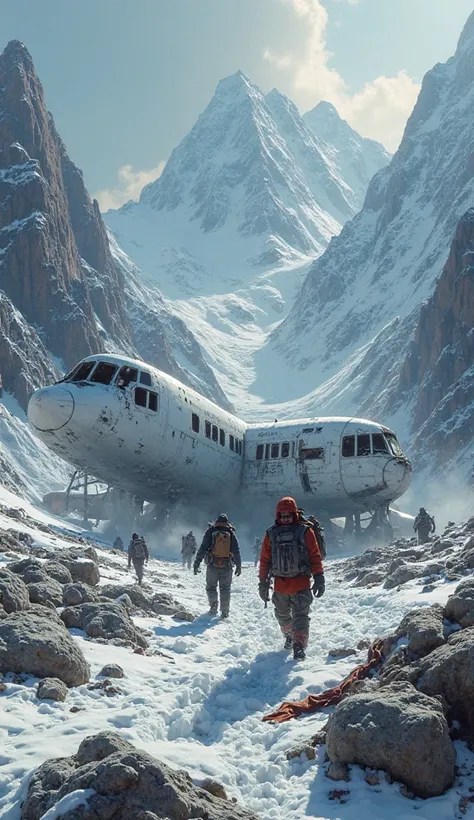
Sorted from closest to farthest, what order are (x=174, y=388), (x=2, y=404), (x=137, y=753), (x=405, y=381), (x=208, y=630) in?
(x=137, y=753)
(x=208, y=630)
(x=174, y=388)
(x=2, y=404)
(x=405, y=381)

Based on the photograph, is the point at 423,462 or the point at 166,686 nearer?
the point at 166,686

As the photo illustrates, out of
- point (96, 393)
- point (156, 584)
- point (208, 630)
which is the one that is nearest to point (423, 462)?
point (96, 393)

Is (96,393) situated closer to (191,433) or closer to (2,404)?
(191,433)

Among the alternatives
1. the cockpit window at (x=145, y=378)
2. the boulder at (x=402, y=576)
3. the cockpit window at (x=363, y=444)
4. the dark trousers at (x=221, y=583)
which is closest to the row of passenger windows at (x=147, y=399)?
the cockpit window at (x=145, y=378)

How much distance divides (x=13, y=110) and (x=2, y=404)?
64649 mm

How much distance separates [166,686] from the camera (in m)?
7.92

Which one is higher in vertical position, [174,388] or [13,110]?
[13,110]

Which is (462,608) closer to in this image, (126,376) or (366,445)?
(126,376)

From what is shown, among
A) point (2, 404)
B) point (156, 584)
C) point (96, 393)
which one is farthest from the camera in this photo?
point (2, 404)

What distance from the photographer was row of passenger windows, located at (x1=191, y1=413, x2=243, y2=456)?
105 ft

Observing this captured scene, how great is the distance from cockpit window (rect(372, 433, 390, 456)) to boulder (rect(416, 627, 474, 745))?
92.8 feet

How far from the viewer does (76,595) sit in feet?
32.6

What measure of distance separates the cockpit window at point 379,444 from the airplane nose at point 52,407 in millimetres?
15426

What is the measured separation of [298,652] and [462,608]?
324 centimetres
